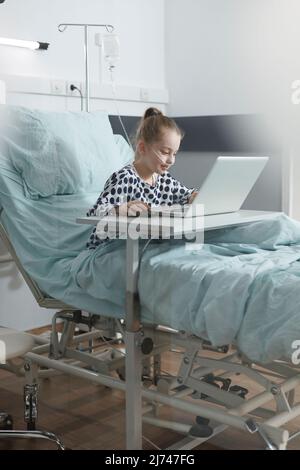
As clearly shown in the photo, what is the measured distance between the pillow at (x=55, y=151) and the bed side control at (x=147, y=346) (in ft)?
2.48

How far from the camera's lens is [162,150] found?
6.17 feet

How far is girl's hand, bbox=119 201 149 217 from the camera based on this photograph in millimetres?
1676

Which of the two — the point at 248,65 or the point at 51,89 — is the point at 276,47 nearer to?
the point at 248,65

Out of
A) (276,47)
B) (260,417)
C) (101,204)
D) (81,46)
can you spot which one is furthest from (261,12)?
(260,417)

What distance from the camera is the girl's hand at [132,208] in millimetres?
1676

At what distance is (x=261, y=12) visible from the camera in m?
2.72

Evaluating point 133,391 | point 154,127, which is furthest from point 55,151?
point 133,391

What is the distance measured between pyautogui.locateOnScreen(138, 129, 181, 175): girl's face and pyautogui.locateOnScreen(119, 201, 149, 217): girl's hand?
0.23 meters

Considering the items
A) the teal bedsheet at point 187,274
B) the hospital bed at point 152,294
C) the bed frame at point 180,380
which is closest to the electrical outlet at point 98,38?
the hospital bed at point 152,294

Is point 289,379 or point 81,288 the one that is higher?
point 81,288

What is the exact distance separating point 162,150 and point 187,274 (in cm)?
47

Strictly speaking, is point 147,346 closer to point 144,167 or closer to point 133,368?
point 133,368
